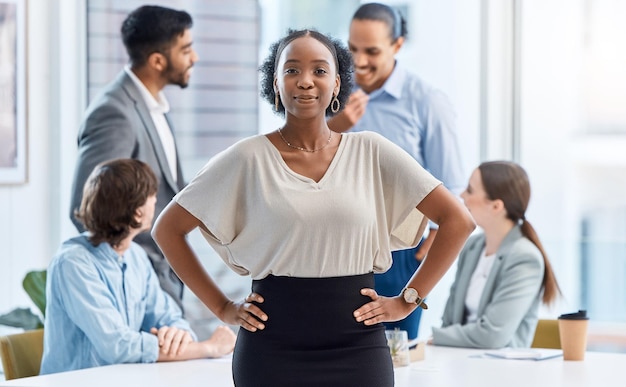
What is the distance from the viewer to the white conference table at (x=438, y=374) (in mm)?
2604

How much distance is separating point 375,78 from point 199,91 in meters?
1.38

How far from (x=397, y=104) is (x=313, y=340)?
201 centimetres

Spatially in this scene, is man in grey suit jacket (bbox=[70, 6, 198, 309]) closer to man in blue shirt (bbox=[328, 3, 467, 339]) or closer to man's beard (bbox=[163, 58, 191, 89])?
man's beard (bbox=[163, 58, 191, 89])

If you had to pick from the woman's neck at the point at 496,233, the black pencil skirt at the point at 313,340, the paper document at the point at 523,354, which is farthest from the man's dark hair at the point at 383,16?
the black pencil skirt at the point at 313,340

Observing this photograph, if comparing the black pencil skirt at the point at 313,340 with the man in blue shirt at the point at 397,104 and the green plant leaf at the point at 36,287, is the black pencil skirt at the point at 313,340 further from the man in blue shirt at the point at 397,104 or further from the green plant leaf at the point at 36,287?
the green plant leaf at the point at 36,287

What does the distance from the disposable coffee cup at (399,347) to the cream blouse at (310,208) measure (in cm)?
77

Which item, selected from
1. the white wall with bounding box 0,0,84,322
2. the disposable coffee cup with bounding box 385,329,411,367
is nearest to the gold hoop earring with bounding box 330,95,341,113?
the disposable coffee cup with bounding box 385,329,411,367

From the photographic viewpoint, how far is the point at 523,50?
486 cm

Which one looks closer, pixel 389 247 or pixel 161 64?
pixel 389 247

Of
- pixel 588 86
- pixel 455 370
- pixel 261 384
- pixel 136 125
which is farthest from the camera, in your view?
pixel 588 86

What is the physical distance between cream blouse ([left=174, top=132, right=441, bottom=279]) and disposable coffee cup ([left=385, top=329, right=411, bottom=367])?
0.77m

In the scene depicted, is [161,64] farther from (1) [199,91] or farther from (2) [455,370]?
(2) [455,370]

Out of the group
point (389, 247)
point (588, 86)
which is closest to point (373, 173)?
point (389, 247)

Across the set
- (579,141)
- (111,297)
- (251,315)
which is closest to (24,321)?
(111,297)
